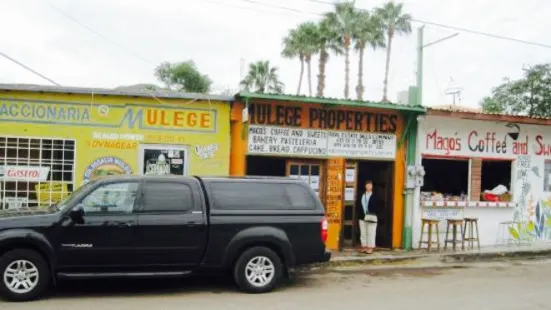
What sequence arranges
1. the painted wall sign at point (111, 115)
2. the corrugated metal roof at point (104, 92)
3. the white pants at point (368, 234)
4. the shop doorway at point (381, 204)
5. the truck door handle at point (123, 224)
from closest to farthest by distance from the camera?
the truck door handle at point (123, 224), the corrugated metal roof at point (104, 92), the painted wall sign at point (111, 115), the white pants at point (368, 234), the shop doorway at point (381, 204)

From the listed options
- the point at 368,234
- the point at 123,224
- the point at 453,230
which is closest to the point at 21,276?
the point at 123,224

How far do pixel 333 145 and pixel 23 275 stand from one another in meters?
7.29

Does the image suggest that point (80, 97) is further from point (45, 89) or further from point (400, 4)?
point (400, 4)

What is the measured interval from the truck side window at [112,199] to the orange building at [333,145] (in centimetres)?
410

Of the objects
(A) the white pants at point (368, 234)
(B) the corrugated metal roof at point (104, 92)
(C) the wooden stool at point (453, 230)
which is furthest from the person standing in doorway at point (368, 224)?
(B) the corrugated metal roof at point (104, 92)

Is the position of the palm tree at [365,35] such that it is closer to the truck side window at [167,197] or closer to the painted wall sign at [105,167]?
the painted wall sign at [105,167]

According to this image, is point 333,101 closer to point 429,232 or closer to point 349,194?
point 349,194

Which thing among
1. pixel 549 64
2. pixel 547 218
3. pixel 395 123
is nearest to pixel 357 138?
pixel 395 123

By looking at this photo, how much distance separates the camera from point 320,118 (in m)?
12.6

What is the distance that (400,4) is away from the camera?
3525 centimetres

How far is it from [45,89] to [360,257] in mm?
7133

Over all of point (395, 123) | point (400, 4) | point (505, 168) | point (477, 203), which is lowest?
point (477, 203)

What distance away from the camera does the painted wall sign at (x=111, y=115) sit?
10930mm

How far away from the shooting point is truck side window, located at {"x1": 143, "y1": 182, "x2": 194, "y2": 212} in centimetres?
809
